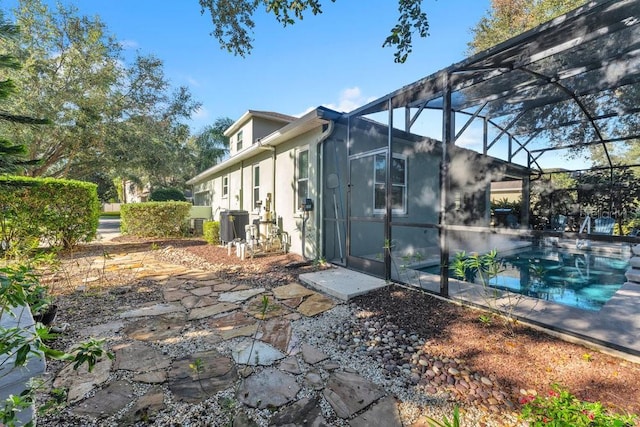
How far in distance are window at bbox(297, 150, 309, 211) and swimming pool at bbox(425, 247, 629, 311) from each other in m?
3.56

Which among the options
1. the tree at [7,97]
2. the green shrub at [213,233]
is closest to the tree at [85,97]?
the green shrub at [213,233]

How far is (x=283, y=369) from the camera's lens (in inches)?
99.0

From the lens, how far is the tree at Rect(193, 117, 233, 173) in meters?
25.1

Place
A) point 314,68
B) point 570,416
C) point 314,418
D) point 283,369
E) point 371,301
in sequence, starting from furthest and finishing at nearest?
point 314,68 → point 371,301 → point 283,369 → point 314,418 → point 570,416

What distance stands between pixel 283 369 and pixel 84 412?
4.59ft

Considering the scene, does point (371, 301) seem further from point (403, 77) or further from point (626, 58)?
point (626, 58)

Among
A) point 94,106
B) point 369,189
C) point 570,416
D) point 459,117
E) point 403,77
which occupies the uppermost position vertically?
point 94,106

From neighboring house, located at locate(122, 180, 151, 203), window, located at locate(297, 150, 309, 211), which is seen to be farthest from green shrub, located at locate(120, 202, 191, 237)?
neighboring house, located at locate(122, 180, 151, 203)

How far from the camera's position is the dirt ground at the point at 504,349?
7.20 feet

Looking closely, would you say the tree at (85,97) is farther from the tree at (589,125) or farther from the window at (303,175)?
the tree at (589,125)

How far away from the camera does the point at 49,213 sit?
23.0 ft

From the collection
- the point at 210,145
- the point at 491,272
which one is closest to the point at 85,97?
the point at 210,145

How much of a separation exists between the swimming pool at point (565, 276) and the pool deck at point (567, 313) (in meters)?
0.36

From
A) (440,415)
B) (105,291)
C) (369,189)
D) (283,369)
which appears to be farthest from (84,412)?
(369,189)
